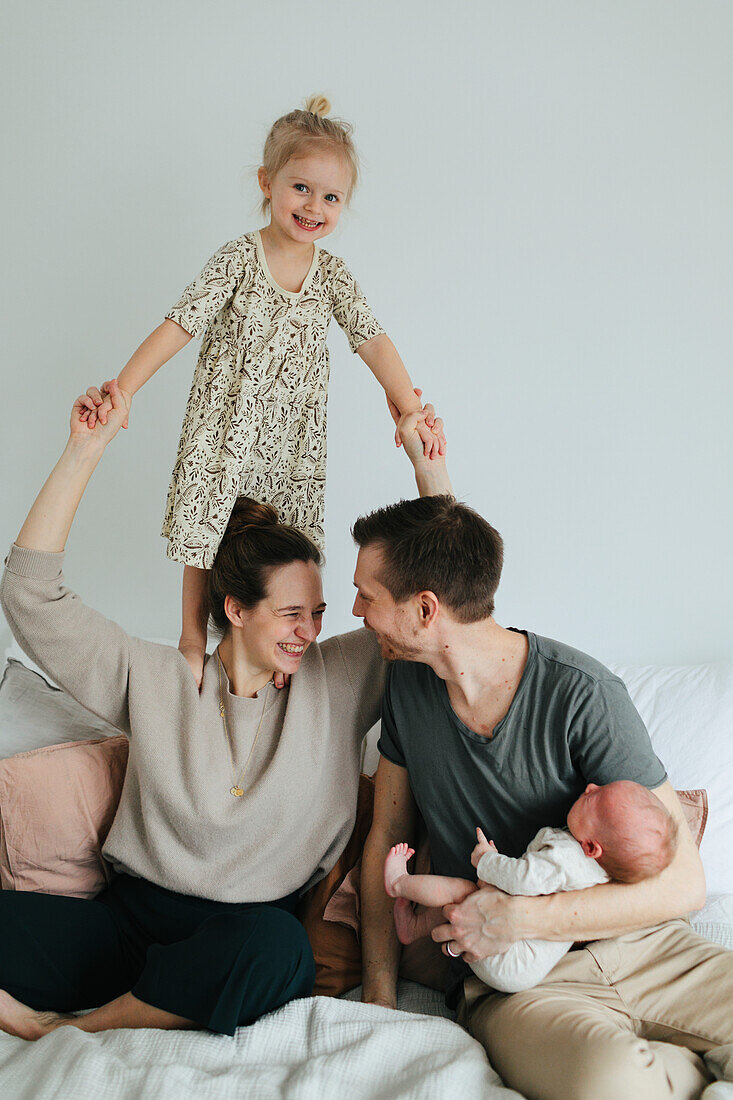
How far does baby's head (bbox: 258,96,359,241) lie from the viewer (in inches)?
69.3

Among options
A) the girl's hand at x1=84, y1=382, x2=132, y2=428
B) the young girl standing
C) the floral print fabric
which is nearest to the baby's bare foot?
the young girl standing

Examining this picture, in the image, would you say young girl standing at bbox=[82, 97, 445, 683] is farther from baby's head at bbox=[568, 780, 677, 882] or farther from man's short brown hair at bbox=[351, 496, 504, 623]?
baby's head at bbox=[568, 780, 677, 882]

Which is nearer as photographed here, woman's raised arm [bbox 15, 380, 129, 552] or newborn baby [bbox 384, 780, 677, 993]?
newborn baby [bbox 384, 780, 677, 993]

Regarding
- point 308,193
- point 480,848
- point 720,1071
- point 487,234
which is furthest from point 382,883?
point 487,234

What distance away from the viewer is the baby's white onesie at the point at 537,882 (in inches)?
56.8

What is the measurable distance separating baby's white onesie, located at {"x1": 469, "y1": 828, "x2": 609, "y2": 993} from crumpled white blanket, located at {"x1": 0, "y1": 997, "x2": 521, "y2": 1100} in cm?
11

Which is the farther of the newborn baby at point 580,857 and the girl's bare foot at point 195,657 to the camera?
the girl's bare foot at point 195,657

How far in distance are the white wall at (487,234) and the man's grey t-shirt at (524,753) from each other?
0.97m

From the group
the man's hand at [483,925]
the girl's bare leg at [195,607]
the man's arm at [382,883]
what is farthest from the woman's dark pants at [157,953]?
the girl's bare leg at [195,607]

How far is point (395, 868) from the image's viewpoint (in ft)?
5.25

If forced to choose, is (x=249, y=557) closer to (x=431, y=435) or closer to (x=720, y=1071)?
(x=431, y=435)

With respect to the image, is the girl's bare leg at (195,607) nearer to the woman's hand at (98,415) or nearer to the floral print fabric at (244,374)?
the floral print fabric at (244,374)

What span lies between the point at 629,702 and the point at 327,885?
26.8 inches

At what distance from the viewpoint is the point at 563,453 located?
2.51 metres
